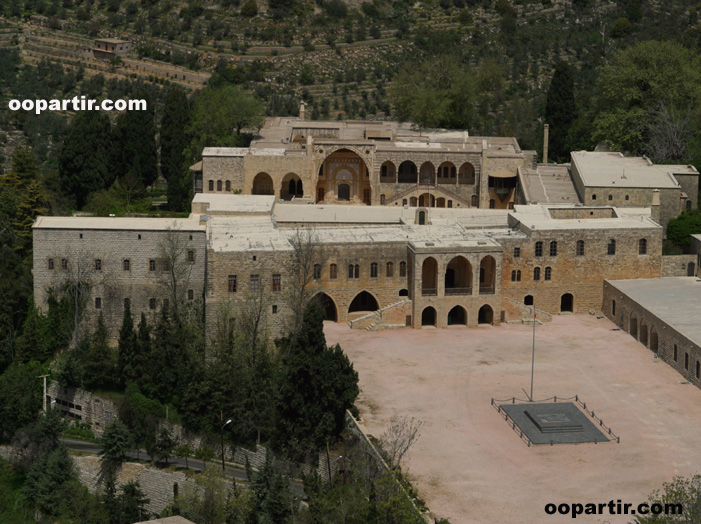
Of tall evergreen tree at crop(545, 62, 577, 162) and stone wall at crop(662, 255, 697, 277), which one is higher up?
tall evergreen tree at crop(545, 62, 577, 162)

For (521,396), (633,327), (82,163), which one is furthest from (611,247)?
(82,163)

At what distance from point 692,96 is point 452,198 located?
1841 cm

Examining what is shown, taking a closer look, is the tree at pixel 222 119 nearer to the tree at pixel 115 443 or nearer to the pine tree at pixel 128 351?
the pine tree at pixel 128 351

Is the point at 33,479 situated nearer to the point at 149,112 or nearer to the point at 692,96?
the point at 149,112

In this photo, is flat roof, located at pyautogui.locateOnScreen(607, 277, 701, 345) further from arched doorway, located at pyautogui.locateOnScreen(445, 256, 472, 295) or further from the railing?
the railing

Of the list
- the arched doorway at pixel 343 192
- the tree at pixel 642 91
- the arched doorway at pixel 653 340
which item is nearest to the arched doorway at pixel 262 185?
the arched doorway at pixel 343 192

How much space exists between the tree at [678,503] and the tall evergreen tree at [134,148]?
1915 inches

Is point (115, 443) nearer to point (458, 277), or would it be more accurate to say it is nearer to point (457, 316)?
point (457, 316)

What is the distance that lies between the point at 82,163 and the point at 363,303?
24635mm

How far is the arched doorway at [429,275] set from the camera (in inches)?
3016

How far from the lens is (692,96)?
92750mm

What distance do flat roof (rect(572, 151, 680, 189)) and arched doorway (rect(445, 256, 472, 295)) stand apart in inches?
429

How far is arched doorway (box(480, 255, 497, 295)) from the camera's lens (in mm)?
76812

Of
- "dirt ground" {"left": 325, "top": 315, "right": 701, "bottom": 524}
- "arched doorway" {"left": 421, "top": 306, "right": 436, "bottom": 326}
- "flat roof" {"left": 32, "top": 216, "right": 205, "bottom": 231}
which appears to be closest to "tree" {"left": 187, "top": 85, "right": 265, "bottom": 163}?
"flat roof" {"left": 32, "top": 216, "right": 205, "bottom": 231}
